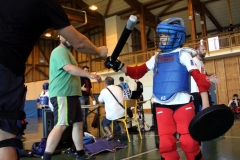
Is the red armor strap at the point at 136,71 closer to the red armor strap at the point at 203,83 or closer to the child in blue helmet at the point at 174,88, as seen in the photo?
the child in blue helmet at the point at 174,88

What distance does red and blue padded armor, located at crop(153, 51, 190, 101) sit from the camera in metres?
2.36

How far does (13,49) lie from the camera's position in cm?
136

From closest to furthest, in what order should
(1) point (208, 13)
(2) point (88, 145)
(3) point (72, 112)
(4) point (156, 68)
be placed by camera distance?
(4) point (156, 68) → (3) point (72, 112) → (2) point (88, 145) → (1) point (208, 13)

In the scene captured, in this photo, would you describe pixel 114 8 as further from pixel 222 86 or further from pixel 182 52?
pixel 182 52

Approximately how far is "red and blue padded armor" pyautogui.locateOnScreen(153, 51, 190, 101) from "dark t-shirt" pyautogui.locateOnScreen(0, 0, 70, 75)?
1.30 m

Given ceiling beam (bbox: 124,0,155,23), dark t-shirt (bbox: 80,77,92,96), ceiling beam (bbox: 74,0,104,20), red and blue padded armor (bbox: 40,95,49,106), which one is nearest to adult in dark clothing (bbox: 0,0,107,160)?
red and blue padded armor (bbox: 40,95,49,106)

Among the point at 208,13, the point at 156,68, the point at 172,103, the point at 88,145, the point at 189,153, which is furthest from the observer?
the point at 208,13

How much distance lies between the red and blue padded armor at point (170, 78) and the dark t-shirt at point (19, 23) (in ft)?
4.26

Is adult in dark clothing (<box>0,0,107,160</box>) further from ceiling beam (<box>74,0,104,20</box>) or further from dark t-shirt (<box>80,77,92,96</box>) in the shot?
ceiling beam (<box>74,0,104,20</box>)

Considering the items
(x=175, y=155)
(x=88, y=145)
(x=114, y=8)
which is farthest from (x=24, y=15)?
(x=114, y=8)

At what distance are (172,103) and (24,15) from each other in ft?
5.05

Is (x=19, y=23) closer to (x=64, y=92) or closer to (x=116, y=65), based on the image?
(x=116, y=65)

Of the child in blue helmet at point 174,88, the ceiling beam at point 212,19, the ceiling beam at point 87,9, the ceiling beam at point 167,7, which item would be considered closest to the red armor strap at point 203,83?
the child in blue helmet at point 174,88

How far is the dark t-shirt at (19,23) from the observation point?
1.34 metres
